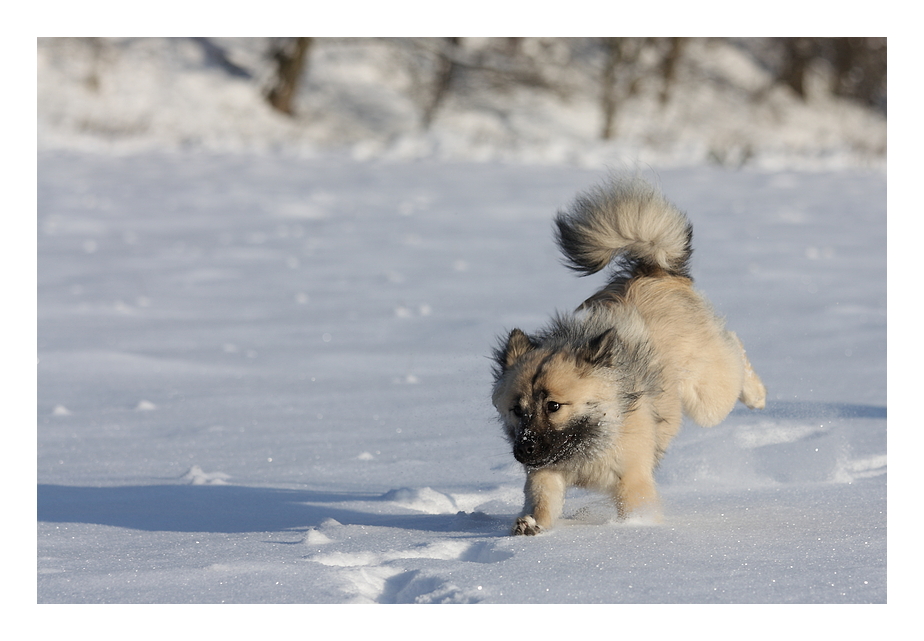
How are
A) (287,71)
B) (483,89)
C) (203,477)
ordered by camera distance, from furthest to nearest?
(483,89) → (287,71) → (203,477)

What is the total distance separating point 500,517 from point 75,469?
7.41 feet

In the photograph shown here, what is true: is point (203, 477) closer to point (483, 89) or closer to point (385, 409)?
point (385, 409)

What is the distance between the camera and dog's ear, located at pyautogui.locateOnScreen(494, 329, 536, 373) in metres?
4.01

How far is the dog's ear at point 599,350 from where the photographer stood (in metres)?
3.81

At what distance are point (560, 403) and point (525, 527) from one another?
0.50 metres

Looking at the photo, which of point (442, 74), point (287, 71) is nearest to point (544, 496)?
point (287, 71)

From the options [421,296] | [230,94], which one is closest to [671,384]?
[421,296]

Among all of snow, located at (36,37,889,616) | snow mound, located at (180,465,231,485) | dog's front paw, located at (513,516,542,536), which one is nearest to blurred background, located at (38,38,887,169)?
snow, located at (36,37,889,616)

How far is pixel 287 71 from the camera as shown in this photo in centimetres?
2455

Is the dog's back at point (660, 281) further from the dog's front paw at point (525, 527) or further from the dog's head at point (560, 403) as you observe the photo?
the dog's front paw at point (525, 527)

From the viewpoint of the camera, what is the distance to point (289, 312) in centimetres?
849

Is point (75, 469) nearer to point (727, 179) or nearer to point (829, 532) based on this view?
point (829, 532)

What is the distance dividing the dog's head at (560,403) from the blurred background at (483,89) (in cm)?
1709

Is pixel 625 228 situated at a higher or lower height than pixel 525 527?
higher
